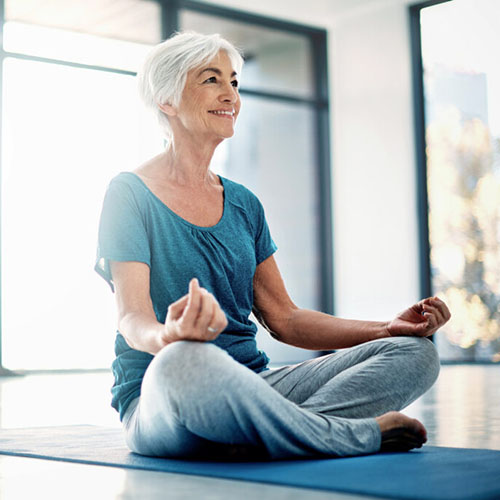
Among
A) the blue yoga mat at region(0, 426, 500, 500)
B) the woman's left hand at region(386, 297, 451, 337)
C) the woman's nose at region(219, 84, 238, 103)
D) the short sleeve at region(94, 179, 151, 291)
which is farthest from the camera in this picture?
the woman's nose at region(219, 84, 238, 103)

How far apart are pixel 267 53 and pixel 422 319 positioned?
17.3ft

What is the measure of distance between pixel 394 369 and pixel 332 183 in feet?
18.0

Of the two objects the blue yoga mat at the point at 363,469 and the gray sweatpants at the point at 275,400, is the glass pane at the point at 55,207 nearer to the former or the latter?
the blue yoga mat at the point at 363,469

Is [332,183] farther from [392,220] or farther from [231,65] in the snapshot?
[231,65]

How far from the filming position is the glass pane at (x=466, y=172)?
626 centimetres

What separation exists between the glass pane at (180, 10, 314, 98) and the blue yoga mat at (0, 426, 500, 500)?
4.96 meters

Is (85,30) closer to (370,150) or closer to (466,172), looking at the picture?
(370,150)

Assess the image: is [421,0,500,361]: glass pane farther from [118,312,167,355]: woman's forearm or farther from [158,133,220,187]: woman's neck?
[118,312,167,355]: woman's forearm

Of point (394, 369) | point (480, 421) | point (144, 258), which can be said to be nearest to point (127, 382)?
point (144, 258)

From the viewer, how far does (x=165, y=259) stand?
1.83m

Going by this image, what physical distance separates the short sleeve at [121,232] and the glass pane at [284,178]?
15.5 ft

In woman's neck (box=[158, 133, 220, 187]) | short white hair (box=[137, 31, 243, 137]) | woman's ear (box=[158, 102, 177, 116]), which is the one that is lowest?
woman's neck (box=[158, 133, 220, 187])

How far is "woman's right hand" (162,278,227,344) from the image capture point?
1.41m

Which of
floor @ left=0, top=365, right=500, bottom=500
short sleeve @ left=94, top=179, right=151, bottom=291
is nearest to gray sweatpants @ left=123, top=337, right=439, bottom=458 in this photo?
floor @ left=0, top=365, right=500, bottom=500
